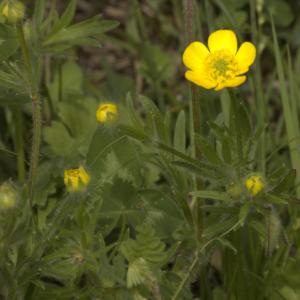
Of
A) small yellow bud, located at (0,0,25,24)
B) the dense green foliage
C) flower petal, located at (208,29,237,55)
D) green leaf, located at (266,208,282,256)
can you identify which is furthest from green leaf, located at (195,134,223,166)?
small yellow bud, located at (0,0,25,24)

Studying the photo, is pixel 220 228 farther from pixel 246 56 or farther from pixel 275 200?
pixel 246 56

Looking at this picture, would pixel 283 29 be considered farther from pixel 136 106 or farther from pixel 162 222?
pixel 162 222

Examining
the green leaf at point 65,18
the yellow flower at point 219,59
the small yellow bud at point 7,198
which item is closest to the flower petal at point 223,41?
the yellow flower at point 219,59

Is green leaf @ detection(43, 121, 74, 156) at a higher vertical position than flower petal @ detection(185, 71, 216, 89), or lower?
lower

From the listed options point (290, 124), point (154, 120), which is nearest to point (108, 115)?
point (154, 120)

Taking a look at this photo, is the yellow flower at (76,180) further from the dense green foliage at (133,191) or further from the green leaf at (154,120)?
the green leaf at (154,120)

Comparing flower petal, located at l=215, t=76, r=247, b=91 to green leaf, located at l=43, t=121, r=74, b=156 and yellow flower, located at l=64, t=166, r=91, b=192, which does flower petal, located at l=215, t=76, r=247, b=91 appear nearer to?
yellow flower, located at l=64, t=166, r=91, b=192

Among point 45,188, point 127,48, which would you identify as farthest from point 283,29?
point 45,188
